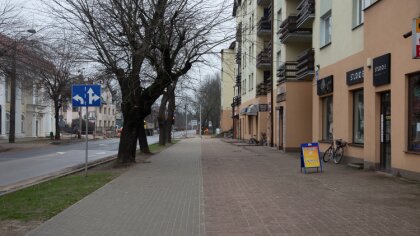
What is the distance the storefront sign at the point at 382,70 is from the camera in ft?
44.8

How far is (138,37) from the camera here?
57.2ft

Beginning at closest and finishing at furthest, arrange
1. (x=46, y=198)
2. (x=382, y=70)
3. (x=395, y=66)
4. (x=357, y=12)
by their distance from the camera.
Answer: (x=46, y=198), (x=395, y=66), (x=382, y=70), (x=357, y=12)

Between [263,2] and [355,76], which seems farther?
[263,2]

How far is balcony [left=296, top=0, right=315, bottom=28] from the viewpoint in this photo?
22625 millimetres

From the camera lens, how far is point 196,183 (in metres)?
12.8

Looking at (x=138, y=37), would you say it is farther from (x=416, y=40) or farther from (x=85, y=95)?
(x=416, y=40)

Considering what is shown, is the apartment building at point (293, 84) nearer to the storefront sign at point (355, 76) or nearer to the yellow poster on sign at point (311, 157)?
the storefront sign at point (355, 76)

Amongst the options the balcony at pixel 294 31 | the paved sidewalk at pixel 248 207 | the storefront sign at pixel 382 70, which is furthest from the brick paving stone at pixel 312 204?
the balcony at pixel 294 31

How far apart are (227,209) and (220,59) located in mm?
10590

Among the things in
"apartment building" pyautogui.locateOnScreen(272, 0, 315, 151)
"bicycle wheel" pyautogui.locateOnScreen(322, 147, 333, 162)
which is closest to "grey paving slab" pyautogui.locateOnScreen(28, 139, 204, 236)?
"bicycle wheel" pyautogui.locateOnScreen(322, 147, 333, 162)

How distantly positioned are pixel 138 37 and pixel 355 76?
732cm

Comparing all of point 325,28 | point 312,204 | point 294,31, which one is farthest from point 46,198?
point 294,31

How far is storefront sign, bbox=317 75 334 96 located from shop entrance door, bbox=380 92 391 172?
506cm

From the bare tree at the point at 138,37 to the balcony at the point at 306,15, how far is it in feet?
21.5
